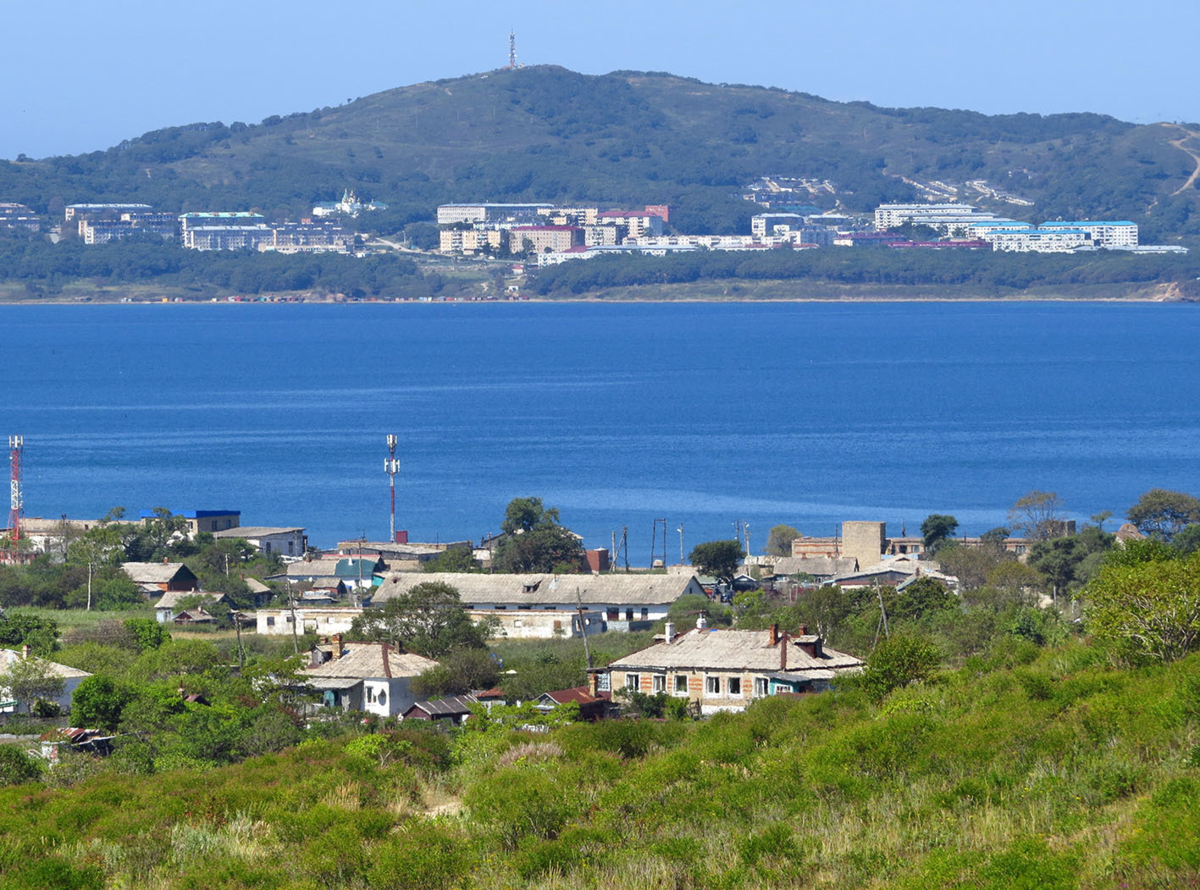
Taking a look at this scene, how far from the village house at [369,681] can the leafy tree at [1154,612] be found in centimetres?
826

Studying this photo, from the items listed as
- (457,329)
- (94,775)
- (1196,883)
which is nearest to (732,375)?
(457,329)

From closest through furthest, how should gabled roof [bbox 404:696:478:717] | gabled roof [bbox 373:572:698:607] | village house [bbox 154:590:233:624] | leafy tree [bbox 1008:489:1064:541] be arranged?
1. gabled roof [bbox 404:696:478:717]
2. gabled roof [bbox 373:572:698:607]
3. village house [bbox 154:590:233:624]
4. leafy tree [bbox 1008:489:1064:541]

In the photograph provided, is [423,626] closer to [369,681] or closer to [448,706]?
[369,681]

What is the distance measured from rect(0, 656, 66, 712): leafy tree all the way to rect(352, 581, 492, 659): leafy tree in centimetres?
406

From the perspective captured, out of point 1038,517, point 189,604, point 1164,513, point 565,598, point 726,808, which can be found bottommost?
point 1038,517

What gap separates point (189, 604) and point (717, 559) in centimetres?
892

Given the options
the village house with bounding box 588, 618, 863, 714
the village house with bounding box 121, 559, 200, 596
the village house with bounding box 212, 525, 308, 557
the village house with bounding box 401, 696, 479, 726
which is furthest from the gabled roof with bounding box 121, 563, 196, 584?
the village house with bounding box 588, 618, 863, 714

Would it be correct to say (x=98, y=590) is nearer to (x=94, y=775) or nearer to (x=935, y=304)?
(x=94, y=775)

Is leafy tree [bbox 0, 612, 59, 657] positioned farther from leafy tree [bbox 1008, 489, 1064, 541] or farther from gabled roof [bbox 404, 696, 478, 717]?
leafy tree [bbox 1008, 489, 1064, 541]

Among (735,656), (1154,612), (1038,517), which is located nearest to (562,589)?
(735,656)

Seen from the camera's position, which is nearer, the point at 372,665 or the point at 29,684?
the point at 29,684

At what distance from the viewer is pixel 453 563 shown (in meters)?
31.6

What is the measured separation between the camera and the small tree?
3011cm

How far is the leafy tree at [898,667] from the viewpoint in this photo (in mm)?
14727
